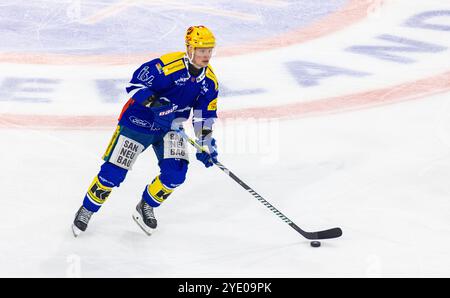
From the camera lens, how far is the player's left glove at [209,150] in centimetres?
660

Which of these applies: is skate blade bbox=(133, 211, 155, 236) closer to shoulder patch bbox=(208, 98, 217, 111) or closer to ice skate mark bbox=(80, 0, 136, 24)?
shoulder patch bbox=(208, 98, 217, 111)

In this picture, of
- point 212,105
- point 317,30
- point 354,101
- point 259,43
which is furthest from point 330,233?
point 317,30

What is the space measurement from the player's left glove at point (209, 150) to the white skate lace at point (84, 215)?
0.83 metres

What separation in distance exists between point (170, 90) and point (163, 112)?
0.15m

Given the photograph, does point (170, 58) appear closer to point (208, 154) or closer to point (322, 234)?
point (208, 154)

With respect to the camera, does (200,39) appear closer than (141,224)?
Yes

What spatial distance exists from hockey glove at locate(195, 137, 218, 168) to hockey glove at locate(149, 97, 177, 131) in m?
0.28

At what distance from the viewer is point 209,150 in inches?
264

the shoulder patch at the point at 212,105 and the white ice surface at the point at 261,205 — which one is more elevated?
the shoulder patch at the point at 212,105

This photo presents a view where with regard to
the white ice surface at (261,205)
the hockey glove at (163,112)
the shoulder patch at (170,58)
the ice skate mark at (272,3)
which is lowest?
the white ice surface at (261,205)

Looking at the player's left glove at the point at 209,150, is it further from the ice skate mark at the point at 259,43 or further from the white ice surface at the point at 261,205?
the ice skate mark at the point at 259,43

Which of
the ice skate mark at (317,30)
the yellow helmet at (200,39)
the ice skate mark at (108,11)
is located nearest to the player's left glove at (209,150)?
the yellow helmet at (200,39)

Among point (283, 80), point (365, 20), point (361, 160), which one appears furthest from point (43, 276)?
point (365, 20)

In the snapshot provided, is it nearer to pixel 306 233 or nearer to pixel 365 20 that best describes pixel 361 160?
pixel 306 233
